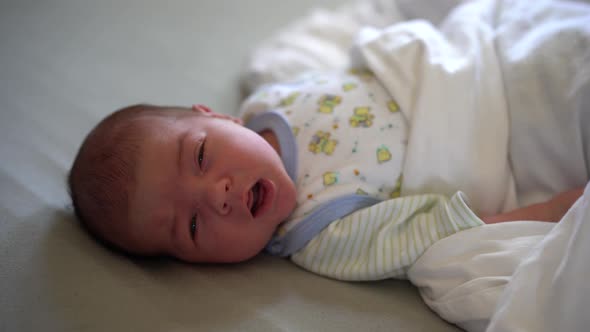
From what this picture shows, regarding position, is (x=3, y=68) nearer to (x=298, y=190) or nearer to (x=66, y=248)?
(x=66, y=248)

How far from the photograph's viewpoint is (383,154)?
0.98 metres

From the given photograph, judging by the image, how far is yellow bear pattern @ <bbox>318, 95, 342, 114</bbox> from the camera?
3.54 ft

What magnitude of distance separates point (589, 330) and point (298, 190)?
0.56 m

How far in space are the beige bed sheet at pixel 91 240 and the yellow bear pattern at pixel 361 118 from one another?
0.33 meters

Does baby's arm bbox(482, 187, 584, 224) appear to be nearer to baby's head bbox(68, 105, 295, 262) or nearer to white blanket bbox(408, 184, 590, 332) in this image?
white blanket bbox(408, 184, 590, 332)

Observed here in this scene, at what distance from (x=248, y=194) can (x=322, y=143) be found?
0.69 ft

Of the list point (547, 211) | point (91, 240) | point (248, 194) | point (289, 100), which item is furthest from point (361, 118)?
point (91, 240)

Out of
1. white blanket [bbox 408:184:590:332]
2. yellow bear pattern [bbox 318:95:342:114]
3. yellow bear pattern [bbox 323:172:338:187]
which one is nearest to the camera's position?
white blanket [bbox 408:184:590:332]

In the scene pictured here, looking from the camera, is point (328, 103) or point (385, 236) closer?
point (385, 236)

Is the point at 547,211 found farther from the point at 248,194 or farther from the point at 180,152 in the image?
the point at 180,152

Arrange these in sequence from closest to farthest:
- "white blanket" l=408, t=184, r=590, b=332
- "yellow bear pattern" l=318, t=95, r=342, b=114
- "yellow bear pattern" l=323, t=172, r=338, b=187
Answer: "white blanket" l=408, t=184, r=590, b=332 < "yellow bear pattern" l=323, t=172, r=338, b=187 < "yellow bear pattern" l=318, t=95, r=342, b=114

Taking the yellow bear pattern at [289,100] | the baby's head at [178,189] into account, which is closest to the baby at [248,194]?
the baby's head at [178,189]

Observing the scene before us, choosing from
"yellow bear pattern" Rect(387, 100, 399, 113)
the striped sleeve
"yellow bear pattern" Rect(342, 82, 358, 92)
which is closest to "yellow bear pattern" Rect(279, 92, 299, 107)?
"yellow bear pattern" Rect(342, 82, 358, 92)

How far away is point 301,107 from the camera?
111 cm
